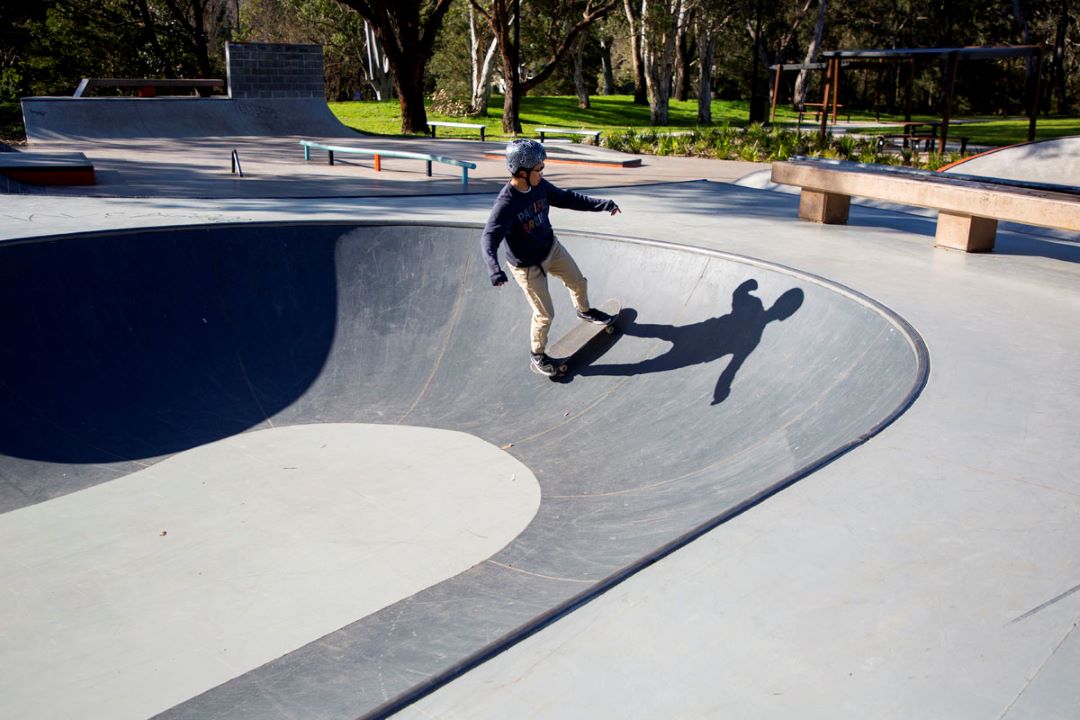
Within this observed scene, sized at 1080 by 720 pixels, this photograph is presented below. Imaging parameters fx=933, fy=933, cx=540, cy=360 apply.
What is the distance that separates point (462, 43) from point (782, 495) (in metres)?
41.9

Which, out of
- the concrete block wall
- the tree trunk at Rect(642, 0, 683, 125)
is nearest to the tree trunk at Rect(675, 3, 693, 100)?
the tree trunk at Rect(642, 0, 683, 125)

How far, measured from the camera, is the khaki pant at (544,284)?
7039 millimetres

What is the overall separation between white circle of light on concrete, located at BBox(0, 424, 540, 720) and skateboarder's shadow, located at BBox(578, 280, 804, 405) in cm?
142

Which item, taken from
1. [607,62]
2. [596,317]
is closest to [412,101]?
[596,317]

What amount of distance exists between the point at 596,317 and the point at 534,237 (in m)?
1.19

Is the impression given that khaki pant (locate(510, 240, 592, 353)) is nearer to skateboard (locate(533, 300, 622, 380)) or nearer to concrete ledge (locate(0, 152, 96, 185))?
skateboard (locate(533, 300, 622, 380))

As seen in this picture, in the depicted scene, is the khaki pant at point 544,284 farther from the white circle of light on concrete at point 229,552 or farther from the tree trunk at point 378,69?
the tree trunk at point 378,69

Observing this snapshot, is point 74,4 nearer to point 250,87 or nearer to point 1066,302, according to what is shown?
point 250,87

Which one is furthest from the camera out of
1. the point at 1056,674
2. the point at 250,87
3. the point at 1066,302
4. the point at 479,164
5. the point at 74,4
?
the point at 74,4

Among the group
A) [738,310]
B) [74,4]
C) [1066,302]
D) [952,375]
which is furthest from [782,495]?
[74,4]

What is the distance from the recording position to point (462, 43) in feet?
140

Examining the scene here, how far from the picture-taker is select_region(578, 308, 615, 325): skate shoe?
25.5 ft

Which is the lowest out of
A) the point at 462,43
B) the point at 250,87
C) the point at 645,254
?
the point at 645,254

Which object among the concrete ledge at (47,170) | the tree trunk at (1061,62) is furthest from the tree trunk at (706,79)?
the concrete ledge at (47,170)
